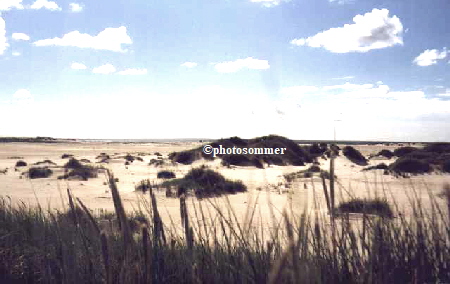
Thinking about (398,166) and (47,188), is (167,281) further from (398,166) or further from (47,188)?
(398,166)

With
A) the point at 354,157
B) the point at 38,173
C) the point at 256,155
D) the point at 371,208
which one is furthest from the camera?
the point at 354,157

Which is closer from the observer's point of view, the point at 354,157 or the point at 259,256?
the point at 259,256

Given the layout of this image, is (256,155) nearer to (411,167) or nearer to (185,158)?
(185,158)

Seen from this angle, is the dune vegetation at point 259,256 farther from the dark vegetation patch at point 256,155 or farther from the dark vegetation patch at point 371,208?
the dark vegetation patch at point 256,155

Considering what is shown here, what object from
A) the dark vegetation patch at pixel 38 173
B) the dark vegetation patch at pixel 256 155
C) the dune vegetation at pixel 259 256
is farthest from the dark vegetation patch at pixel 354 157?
the dune vegetation at pixel 259 256

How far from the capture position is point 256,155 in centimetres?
2764

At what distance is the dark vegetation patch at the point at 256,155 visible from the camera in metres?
26.6

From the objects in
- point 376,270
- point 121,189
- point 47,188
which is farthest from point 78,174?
point 376,270

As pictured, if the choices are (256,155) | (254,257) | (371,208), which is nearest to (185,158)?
(256,155)

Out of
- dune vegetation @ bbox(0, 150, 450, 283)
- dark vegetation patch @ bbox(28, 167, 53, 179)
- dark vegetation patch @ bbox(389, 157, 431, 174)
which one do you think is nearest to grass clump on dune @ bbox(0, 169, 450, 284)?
dune vegetation @ bbox(0, 150, 450, 283)

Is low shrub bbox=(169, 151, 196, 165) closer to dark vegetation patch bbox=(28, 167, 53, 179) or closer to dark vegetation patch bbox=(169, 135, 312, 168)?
dark vegetation patch bbox=(169, 135, 312, 168)

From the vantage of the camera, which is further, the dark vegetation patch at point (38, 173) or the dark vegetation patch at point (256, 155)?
the dark vegetation patch at point (256, 155)

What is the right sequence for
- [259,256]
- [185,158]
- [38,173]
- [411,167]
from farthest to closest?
1. [185,158]
2. [411,167]
3. [38,173]
4. [259,256]

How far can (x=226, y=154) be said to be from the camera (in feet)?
94.6
